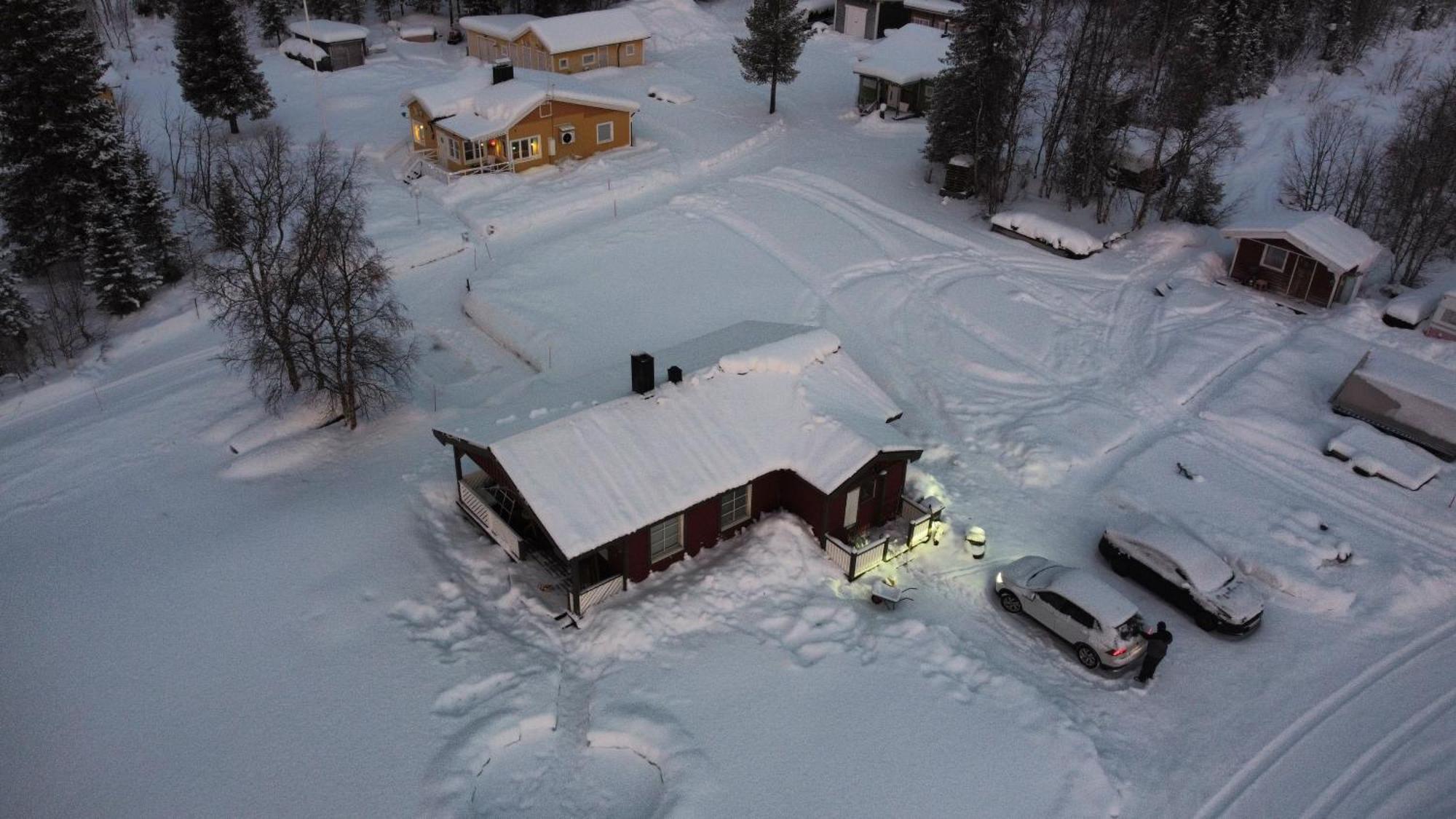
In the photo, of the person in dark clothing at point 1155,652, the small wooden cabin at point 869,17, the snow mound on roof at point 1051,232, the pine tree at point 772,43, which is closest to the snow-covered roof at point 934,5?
the small wooden cabin at point 869,17

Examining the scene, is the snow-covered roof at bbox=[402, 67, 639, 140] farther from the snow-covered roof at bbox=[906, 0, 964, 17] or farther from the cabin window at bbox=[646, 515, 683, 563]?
the snow-covered roof at bbox=[906, 0, 964, 17]

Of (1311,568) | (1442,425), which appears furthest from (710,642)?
(1442,425)

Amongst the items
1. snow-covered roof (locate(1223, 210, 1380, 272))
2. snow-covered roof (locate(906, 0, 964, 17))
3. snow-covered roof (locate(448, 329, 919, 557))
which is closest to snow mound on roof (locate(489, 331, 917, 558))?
snow-covered roof (locate(448, 329, 919, 557))

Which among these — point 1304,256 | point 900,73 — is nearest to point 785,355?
point 1304,256

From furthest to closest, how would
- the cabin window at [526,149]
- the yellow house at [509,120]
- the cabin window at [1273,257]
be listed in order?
the cabin window at [526,149]
the yellow house at [509,120]
the cabin window at [1273,257]

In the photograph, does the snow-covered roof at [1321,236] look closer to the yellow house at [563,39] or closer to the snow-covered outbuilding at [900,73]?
the snow-covered outbuilding at [900,73]

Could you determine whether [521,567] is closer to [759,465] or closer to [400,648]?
[400,648]

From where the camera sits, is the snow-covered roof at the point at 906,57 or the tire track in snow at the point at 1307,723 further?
the snow-covered roof at the point at 906,57
